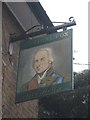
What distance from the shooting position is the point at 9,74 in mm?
9133

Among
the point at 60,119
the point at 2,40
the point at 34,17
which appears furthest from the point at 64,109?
the point at 2,40

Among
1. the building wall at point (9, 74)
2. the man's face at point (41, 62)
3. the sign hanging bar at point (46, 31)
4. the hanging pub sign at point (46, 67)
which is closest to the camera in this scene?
the hanging pub sign at point (46, 67)

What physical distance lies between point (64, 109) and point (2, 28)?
10.8 m

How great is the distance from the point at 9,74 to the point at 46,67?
62.2 inches

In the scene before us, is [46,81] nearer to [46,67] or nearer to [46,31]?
[46,67]

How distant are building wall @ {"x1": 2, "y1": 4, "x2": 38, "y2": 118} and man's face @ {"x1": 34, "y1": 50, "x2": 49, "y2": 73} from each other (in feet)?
3.70

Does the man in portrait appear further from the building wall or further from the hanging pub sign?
the building wall

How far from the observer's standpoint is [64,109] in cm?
1938

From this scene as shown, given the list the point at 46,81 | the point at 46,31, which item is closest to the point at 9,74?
the point at 46,31

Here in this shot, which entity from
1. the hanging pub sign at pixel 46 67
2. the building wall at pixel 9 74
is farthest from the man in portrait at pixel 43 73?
the building wall at pixel 9 74

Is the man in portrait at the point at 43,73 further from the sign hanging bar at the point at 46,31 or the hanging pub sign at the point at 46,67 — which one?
the sign hanging bar at the point at 46,31

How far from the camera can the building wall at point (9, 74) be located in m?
8.77

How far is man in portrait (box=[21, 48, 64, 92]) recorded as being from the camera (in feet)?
24.8

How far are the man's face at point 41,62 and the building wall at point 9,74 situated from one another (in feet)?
3.70
